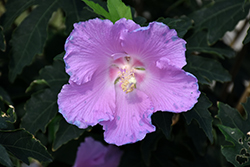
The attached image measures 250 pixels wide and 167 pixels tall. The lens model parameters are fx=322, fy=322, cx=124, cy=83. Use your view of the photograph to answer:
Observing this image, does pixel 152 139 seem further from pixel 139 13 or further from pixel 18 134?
pixel 139 13

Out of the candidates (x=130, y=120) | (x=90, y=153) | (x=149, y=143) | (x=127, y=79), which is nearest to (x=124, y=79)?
(x=127, y=79)

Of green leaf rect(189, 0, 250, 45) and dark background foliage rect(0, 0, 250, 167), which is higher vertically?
green leaf rect(189, 0, 250, 45)

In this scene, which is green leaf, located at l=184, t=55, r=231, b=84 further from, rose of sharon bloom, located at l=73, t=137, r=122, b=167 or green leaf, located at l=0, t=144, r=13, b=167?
green leaf, located at l=0, t=144, r=13, b=167

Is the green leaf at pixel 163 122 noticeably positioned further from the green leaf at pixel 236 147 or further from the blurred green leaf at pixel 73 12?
the blurred green leaf at pixel 73 12

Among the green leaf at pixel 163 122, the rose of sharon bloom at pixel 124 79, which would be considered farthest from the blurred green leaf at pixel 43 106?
the green leaf at pixel 163 122

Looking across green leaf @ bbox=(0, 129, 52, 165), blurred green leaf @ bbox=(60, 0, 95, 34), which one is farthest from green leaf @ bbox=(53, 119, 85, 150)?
blurred green leaf @ bbox=(60, 0, 95, 34)
